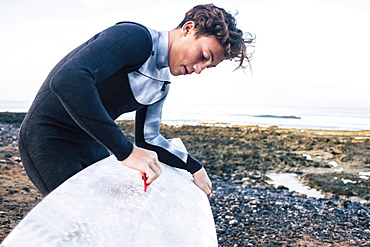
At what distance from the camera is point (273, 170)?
8.07m

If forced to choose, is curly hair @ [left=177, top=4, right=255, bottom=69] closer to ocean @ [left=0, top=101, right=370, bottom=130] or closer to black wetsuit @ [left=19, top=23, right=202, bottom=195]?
black wetsuit @ [left=19, top=23, right=202, bottom=195]

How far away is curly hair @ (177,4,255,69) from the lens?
160 centimetres

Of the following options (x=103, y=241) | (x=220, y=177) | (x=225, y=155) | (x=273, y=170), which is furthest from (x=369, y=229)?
(x=225, y=155)

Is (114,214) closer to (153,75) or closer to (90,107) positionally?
(90,107)

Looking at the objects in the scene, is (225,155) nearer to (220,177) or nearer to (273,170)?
(273,170)

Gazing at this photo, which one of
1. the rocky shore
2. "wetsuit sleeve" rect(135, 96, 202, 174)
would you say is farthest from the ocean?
"wetsuit sleeve" rect(135, 96, 202, 174)

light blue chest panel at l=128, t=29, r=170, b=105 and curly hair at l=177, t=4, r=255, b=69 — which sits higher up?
curly hair at l=177, t=4, r=255, b=69

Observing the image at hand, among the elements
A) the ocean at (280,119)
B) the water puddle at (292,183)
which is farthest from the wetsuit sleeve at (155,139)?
the ocean at (280,119)

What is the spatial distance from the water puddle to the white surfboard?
14.7ft

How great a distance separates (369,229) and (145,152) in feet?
13.5

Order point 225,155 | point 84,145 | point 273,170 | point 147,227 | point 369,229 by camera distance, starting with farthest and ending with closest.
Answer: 1. point 225,155
2. point 273,170
3. point 369,229
4. point 84,145
5. point 147,227

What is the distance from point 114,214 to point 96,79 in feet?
1.88

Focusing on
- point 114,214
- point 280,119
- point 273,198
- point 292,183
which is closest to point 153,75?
point 114,214

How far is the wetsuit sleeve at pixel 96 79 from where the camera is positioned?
1230mm
